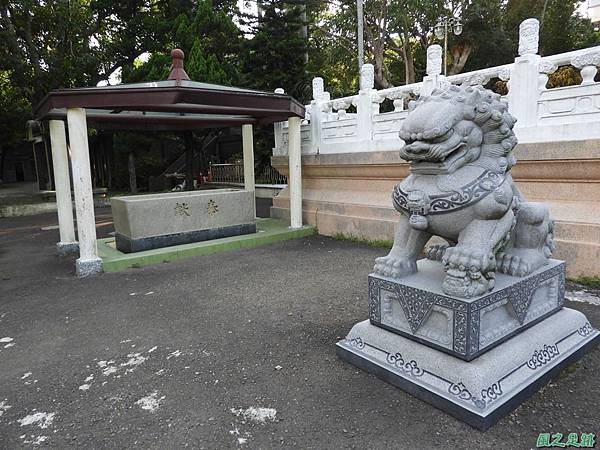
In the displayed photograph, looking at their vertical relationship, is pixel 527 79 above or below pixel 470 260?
above

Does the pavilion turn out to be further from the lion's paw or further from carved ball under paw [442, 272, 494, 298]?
carved ball under paw [442, 272, 494, 298]

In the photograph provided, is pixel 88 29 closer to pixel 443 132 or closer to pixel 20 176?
pixel 443 132

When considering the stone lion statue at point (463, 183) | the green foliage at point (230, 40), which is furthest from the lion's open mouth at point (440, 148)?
the green foliage at point (230, 40)

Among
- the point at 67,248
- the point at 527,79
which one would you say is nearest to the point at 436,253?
the point at 527,79

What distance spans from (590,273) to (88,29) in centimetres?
1683

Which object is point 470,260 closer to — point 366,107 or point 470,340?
point 470,340

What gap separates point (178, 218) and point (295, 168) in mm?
2314

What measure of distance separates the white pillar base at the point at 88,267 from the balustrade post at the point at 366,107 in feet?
15.1

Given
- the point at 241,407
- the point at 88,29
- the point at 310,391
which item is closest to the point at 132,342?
the point at 241,407

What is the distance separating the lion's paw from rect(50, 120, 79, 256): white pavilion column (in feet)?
18.6

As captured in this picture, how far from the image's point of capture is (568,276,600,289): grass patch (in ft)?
15.1

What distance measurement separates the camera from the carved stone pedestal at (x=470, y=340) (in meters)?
2.44

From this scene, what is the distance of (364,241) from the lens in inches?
287

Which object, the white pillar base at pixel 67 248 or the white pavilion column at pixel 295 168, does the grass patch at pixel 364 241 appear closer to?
the white pavilion column at pixel 295 168
